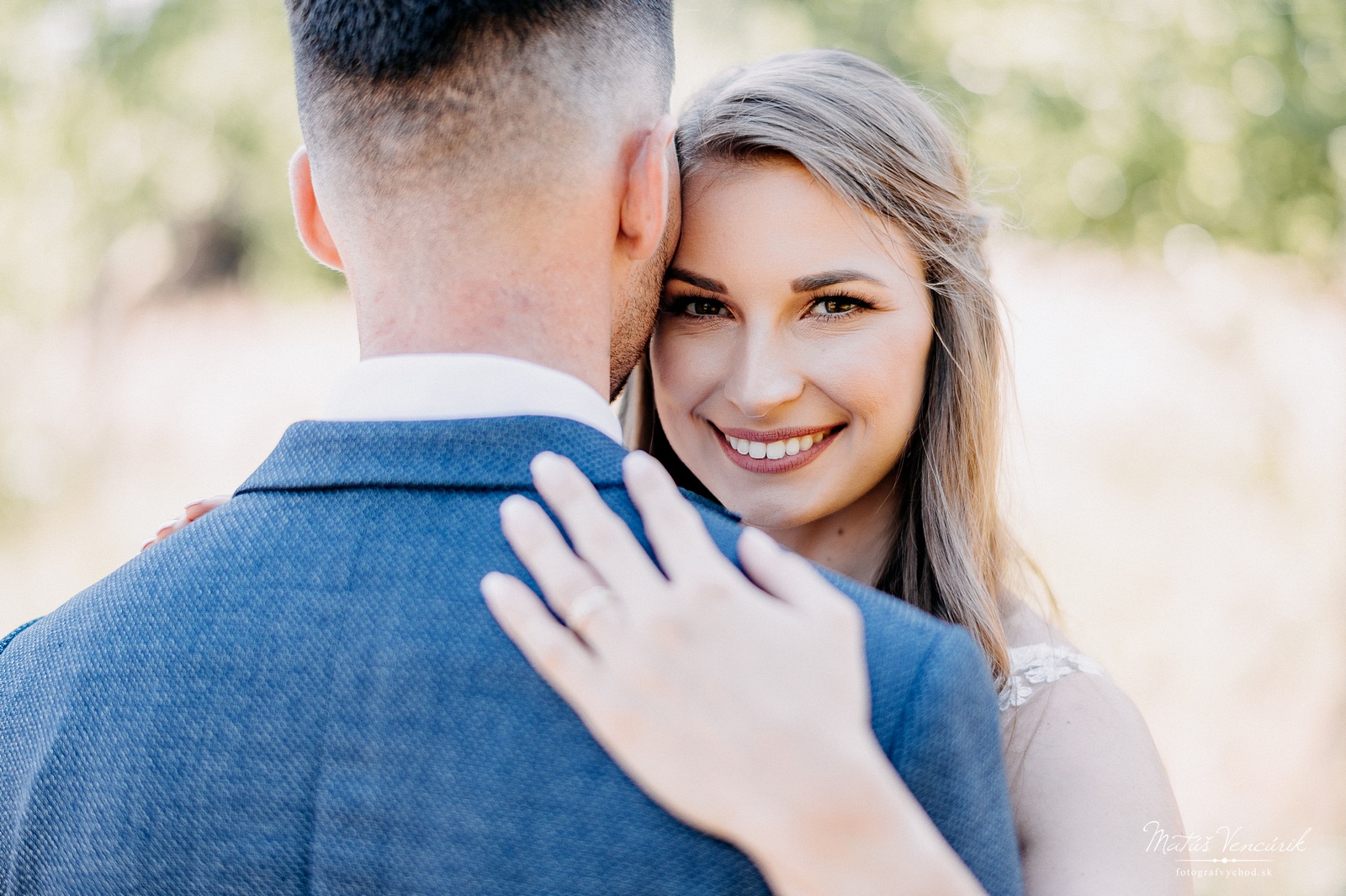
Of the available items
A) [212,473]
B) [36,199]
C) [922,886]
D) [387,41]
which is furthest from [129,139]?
[922,886]

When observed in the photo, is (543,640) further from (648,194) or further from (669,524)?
(648,194)

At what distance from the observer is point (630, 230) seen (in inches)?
59.1

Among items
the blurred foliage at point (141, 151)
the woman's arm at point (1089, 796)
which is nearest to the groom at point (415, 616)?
the woman's arm at point (1089, 796)

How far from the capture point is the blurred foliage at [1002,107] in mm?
9781

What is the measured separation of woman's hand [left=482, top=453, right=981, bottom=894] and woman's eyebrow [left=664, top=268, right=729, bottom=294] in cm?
119

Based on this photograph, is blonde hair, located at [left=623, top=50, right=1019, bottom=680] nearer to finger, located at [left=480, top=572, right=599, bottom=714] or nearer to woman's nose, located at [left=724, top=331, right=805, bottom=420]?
woman's nose, located at [left=724, top=331, right=805, bottom=420]

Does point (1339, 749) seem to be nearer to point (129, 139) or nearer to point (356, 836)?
point (356, 836)

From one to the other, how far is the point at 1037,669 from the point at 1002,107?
953cm

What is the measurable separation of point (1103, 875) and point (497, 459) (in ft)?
4.52

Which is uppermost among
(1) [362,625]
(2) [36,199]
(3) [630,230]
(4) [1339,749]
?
(2) [36,199]

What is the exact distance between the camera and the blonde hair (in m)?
2.37

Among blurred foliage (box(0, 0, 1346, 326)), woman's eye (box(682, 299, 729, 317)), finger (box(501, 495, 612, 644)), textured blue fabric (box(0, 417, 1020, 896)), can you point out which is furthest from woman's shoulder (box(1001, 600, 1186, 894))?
blurred foliage (box(0, 0, 1346, 326))

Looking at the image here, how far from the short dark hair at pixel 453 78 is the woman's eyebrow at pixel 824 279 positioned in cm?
91

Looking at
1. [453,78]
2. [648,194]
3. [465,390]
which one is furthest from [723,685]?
[453,78]
